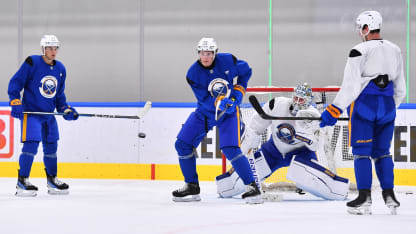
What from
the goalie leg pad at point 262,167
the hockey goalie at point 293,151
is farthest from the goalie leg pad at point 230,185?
the goalie leg pad at point 262,167

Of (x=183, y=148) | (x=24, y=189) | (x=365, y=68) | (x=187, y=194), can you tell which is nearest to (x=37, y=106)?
(x=24, y=189)

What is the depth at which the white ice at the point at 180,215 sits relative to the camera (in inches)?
123

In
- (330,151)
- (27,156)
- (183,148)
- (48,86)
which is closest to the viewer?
(183,148)

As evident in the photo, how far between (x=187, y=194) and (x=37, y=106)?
4.41 ft

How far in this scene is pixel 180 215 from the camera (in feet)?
12.0

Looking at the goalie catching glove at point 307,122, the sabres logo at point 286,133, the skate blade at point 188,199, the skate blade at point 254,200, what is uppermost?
the goalie catching glove at point 307,122

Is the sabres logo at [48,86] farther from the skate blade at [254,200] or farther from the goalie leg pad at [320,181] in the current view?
the goalie leg pad at [320,181]

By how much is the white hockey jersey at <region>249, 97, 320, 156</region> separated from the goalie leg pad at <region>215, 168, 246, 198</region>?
14.1 inches

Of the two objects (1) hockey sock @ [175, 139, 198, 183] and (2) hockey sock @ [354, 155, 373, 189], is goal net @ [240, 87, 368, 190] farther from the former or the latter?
(2) hockey sock @ [354, 155, 373, 189]

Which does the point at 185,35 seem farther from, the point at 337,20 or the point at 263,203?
the point at 263,203

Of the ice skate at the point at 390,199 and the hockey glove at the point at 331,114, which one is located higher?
the hockey glove at the point at 331,114

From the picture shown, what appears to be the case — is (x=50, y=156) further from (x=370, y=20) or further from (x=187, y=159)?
(x=370, y=20)

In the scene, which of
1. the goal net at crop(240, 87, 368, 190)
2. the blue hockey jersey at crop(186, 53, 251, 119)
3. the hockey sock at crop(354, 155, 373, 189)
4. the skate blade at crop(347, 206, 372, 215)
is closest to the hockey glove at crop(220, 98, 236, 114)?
the blue hockey jersey at crop(186, 53, 251, 119)

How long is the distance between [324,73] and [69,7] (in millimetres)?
2792
